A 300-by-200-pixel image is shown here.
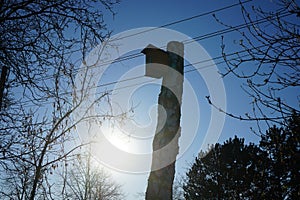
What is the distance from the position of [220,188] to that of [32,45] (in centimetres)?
1806

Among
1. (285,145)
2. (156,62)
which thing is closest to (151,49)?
(156,62)

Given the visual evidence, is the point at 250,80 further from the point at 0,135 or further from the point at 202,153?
the point at 202,153

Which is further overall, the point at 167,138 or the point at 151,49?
the point at 151,49

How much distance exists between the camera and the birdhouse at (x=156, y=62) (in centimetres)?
463

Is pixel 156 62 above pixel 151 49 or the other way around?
the other way around

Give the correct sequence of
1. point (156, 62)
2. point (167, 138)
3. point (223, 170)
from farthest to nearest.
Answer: point (223, 170) → point (156, 62) → point (167, 138)

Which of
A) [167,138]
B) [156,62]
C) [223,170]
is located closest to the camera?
[167,138]

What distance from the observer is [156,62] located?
15.4 feet

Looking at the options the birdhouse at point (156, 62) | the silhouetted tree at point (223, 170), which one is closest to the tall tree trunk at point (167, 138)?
the birdhouse at point (156, 62)

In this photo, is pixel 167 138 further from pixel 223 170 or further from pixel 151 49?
pixel 223 170

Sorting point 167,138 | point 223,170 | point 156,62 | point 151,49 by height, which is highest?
point 223,170

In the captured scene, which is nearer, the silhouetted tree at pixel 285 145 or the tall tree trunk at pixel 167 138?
the silhouetted tree at pixel 285 145

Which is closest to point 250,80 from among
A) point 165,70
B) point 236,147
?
point 165,70

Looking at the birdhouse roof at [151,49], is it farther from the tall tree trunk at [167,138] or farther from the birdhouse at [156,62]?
the tall tree trunk at [167,138]
